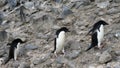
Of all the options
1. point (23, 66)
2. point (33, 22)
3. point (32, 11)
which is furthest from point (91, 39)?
point (32, 11)

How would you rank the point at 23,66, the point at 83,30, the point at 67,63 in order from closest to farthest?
the point at 67,63 → the point at 23,66 → the point at 83,30

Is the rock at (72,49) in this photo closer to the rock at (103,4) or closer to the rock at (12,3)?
the rock at (103,4)

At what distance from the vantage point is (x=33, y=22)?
49.8 feet

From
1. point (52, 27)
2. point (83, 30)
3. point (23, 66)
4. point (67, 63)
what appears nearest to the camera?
point (67, 63)

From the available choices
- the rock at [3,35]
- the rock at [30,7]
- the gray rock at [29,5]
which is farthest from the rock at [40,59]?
the gray rock at [29,5]

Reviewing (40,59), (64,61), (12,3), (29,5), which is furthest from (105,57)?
(12,3)

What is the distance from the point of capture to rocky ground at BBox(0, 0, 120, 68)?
11.1m

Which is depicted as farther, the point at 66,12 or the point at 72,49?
the point at 66,12

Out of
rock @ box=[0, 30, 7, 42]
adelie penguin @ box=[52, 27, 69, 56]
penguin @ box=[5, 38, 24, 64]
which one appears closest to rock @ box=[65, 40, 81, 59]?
adelie penguin @ box=[52, 27, 69, 56]

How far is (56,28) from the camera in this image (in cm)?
1402

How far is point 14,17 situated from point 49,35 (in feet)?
10.7

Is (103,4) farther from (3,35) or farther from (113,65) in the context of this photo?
(113,65)

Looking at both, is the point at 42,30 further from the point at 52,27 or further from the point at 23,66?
the point at 23,66

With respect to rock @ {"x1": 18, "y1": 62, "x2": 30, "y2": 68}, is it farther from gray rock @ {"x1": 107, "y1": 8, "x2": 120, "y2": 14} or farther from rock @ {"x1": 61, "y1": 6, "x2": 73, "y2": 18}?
gray rock @ {"x1": 107, "y1": 8, "x2": 120, "y2": 14}
